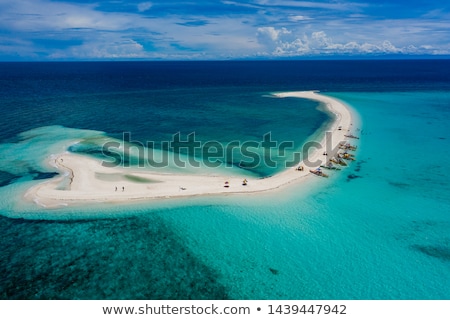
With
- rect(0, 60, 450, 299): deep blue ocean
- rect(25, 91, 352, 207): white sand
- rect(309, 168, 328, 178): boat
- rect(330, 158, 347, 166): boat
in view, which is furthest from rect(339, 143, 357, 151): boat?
rect(309, 168, 328, 178): boat

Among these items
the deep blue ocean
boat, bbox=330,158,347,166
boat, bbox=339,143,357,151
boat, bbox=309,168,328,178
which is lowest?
the deep blue ocean

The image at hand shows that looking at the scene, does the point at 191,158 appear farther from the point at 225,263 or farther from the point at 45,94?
the point at 45,94

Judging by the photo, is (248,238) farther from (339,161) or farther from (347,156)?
(347,156)

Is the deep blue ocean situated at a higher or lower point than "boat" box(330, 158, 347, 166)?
lower

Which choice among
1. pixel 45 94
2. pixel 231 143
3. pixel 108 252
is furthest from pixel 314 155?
pixel 45 94

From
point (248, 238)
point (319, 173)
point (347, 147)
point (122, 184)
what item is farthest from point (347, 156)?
point (122, 184)

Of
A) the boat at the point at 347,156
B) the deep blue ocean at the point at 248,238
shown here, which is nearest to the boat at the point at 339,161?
the boat at the point at 347,156

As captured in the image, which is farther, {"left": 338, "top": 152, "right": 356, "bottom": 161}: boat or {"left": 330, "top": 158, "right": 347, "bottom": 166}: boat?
{"left": 338, "top": 152, "right": 356, "bottom": 161}: boat

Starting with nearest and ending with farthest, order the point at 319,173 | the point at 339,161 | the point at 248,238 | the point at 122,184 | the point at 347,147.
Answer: the point at 248,238, the point at 122,184, the point at 319,173, the point at 339,161, the point at 347,147

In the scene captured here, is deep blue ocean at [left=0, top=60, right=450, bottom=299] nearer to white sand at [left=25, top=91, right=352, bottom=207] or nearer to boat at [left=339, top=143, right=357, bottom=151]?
white sand at [left=25, top=91, right=352, bottom=207]

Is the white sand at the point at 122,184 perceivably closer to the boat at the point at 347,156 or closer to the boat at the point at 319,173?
the boat at the point at 319,173
